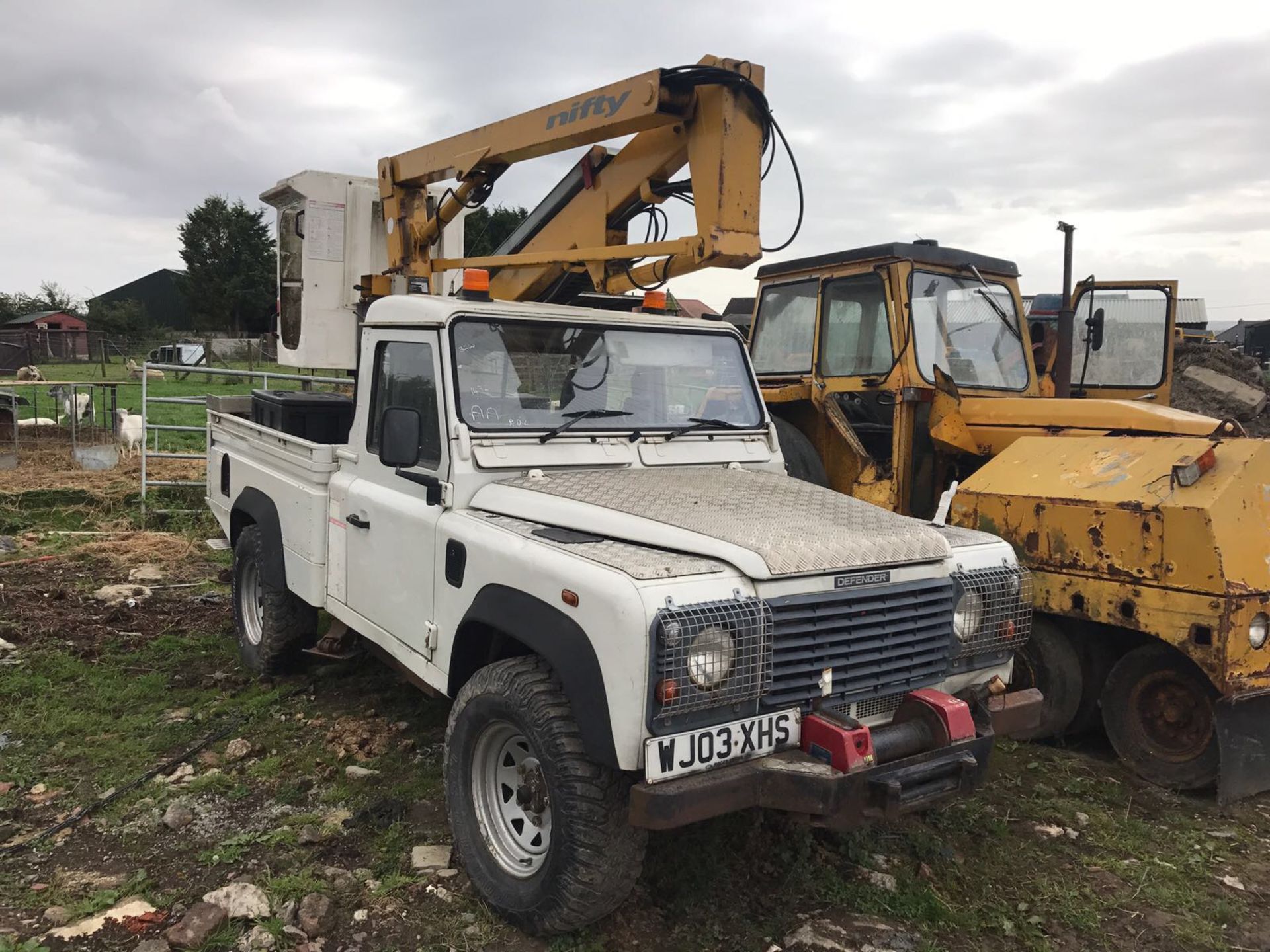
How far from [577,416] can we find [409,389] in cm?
80

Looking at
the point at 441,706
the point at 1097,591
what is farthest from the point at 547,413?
the point at 1097,591

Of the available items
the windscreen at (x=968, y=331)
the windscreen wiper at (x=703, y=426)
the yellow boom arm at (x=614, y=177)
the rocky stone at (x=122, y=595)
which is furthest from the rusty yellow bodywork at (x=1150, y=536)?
the rocky stone at (x=122, y=595)

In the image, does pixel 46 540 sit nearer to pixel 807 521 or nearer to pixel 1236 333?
pixel 807 521

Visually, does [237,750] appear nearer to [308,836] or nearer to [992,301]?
[308,836]

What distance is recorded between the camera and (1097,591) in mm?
4535

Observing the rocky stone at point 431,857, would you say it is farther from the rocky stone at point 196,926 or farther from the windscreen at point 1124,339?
the windscreen at point 1124,339

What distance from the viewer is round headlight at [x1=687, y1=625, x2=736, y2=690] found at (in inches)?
110

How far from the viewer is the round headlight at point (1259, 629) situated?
4133 mm

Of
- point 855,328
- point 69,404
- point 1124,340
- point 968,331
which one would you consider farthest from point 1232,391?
point 69,404

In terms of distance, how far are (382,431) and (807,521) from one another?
173 cm

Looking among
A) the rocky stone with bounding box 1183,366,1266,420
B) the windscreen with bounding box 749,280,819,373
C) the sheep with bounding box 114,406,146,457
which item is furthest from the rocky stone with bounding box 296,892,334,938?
the rocky stone with bounding box 1183,366,1266,420

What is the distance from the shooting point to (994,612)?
3.57 meters

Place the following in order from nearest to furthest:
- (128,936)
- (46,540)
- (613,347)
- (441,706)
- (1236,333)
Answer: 1. (128,936)
2. (613,347)
3. (441,706)
4. (46,540)
5. (1236,333)

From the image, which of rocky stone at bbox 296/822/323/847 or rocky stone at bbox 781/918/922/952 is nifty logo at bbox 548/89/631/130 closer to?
rocky stone at bbox 296/822/323/847
